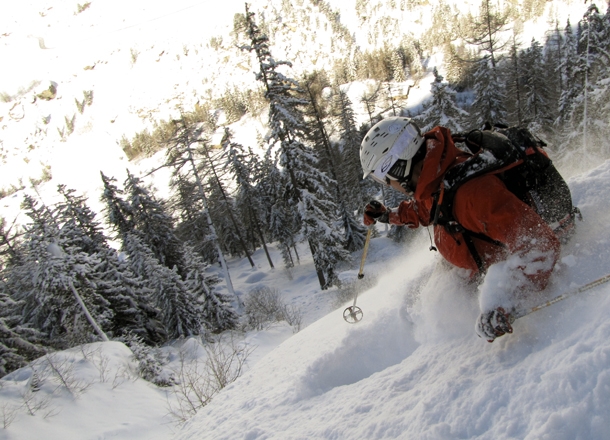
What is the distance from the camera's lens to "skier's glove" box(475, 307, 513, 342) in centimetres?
185

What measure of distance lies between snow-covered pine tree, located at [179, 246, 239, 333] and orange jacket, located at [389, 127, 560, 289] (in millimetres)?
20112

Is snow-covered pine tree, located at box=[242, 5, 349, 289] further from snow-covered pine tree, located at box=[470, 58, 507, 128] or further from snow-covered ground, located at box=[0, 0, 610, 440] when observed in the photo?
snow-covered pine tree, located at box=[470, 58, 507, 128]

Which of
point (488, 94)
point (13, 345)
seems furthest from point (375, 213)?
point (488, 94)

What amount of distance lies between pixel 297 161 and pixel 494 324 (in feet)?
55.9

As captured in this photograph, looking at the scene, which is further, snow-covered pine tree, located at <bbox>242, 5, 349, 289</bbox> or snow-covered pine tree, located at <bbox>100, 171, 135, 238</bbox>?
snow-covered pine tree, located at <bbox>100, 171, 135, 238</bbox>

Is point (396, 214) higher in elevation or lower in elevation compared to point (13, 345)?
higher

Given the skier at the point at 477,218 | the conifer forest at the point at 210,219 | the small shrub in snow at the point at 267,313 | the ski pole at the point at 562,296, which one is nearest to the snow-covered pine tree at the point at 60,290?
the conifer forest at the point at 210,219

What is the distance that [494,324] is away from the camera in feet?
6.18

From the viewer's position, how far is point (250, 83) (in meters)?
107

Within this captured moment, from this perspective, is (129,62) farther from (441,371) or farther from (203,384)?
(441,371)

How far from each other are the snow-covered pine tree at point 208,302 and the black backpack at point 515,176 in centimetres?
2031

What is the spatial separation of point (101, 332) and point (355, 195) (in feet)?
86.9

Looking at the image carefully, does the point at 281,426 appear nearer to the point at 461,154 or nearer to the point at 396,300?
the point at 396,300

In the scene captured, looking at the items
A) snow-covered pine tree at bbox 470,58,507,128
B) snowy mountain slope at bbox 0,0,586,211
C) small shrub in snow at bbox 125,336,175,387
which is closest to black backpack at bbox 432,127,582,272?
small shrub in snow at bbox 125,336,175,387
